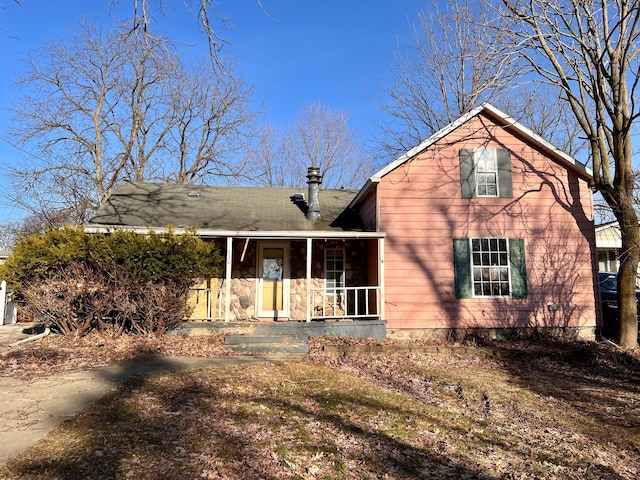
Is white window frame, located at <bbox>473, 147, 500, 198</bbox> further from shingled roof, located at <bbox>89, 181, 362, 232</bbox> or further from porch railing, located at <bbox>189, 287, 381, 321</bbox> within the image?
porch railing, located at <bbox>189, 287, 381, 321</bbox>

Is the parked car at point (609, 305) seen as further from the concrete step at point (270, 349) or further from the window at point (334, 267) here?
the concrete step at point (270, 349)

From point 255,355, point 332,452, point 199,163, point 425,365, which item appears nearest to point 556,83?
point 425,365

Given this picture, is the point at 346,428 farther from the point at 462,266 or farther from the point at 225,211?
the point at 225,211

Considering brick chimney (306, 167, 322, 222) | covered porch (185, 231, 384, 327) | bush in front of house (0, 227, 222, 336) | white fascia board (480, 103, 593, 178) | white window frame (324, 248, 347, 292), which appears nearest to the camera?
bush in front of house (0, 227, 222, 336)

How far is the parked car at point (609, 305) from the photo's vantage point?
10594mm

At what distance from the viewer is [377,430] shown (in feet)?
14.9

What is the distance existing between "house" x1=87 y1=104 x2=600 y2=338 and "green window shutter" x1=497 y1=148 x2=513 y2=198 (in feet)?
0.08

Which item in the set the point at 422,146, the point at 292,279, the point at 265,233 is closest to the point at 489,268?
the point at 422,146

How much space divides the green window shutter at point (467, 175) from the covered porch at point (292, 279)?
2.64 meters

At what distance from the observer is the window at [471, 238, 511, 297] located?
10.2m

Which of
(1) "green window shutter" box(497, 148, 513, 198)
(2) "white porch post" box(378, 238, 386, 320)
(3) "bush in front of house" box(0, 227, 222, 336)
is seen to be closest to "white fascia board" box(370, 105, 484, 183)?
(1) "green window shutter" box(497, 148, 513, 198)

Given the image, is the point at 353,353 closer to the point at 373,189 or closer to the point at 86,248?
the point at 373,189

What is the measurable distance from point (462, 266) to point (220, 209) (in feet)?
22.5

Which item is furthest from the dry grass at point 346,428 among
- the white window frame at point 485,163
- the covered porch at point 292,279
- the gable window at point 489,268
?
the white window frame at point 485,163
